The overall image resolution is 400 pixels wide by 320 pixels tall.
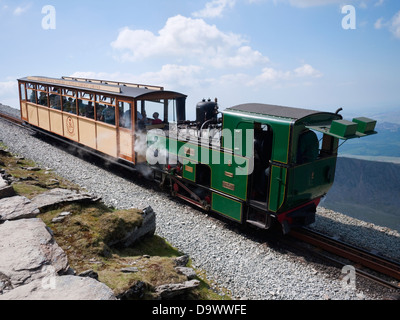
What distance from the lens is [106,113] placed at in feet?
37.5

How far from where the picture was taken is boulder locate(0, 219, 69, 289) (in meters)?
3.89

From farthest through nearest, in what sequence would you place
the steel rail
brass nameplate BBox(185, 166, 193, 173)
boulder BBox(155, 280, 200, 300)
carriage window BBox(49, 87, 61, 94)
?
the steel rail, carriage window BBox(49, 87, 61, 94), brass nameplate BBox(185, 166, 193, 173), boulder BBox(155, 280, 200, 300)

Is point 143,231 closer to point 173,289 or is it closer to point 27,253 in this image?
point 173,289

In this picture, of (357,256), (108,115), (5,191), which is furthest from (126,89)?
(357,256)

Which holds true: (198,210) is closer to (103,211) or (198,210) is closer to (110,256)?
(103,211)

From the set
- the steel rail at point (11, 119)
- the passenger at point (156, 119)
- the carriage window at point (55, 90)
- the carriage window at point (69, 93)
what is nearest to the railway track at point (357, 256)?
the passenger at point (156, 119)

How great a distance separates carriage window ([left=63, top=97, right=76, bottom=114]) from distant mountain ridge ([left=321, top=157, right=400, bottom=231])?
2454cm

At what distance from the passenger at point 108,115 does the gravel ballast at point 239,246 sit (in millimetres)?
1923

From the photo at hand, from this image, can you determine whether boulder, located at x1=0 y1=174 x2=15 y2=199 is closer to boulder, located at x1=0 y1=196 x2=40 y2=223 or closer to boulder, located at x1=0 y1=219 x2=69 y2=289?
boulder, located at x1=0 y1=196 x2=40 y2=223

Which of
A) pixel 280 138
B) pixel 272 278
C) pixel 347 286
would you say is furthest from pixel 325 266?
pixel 280 138

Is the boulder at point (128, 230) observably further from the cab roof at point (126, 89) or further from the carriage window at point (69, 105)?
the carriage window at point (69, 105)

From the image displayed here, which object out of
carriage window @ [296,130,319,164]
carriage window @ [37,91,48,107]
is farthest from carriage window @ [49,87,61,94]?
carriage window @ [296,130,319,164]

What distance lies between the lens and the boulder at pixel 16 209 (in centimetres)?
534
